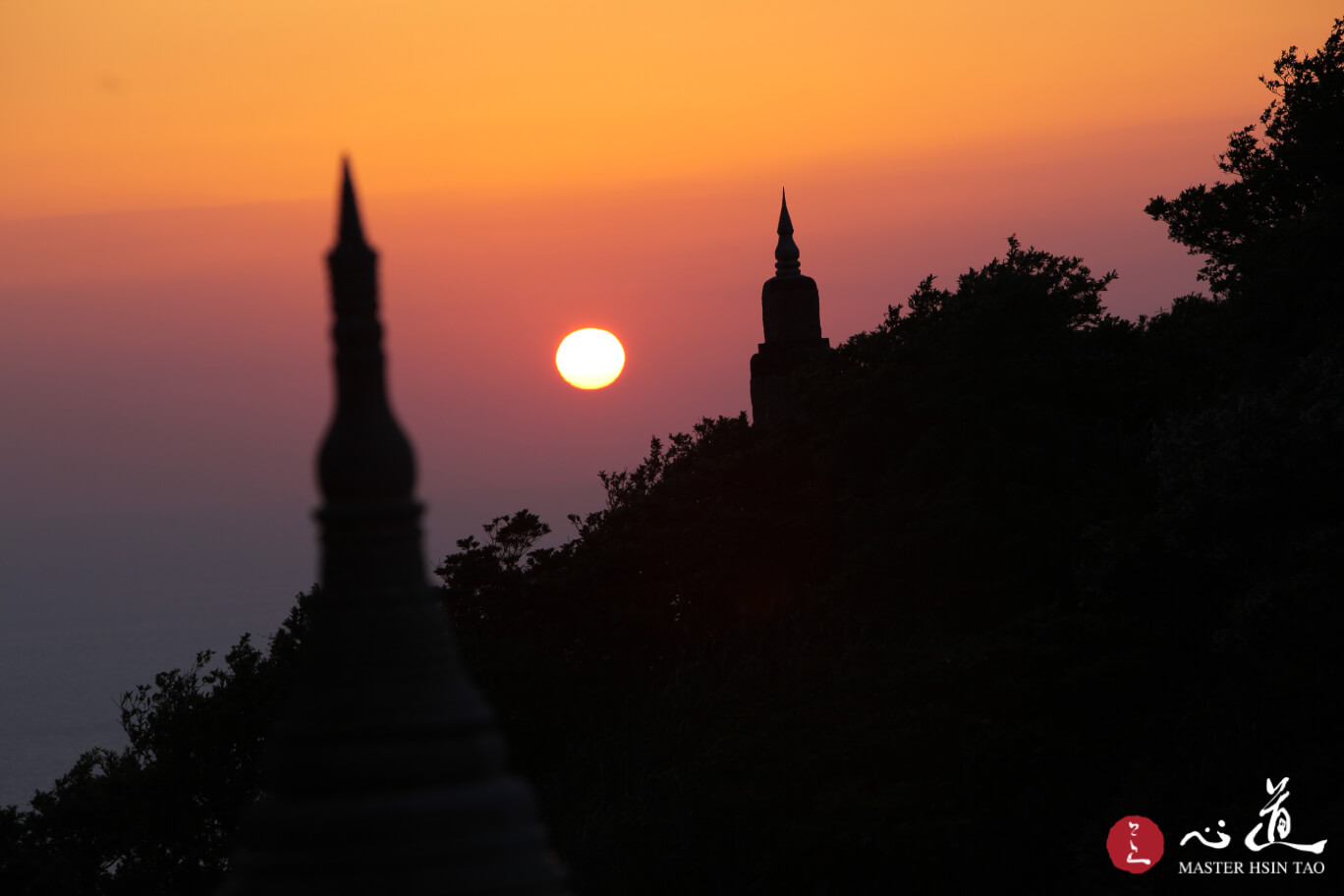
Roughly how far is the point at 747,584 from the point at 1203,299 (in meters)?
13.1

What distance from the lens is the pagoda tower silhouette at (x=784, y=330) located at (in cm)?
4703

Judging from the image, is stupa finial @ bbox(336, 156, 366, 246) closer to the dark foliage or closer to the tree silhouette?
the tree silhouette

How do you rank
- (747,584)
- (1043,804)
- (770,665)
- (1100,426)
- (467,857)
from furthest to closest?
1. (747,584)
2. (1100,426)
3. (770,665)
4. (1043,804)
5. (467,857)

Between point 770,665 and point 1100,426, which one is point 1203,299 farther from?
point 770,665

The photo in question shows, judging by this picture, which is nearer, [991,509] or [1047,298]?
[991,509]

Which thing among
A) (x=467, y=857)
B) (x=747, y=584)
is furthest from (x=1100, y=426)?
(x=467, y=857)

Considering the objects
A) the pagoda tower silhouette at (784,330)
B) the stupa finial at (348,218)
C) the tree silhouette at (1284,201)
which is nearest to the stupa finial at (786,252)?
the pagoda tower silhouette at (784,330)

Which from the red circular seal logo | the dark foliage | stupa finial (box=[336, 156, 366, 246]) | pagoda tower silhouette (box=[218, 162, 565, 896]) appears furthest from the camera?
the dark foliage

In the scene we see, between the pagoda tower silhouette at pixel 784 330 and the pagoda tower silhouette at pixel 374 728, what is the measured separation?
3798 cm

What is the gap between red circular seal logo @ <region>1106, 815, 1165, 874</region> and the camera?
75.7 ft

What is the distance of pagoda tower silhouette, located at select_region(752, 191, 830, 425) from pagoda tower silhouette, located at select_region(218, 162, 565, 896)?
125ft

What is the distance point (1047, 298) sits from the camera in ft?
105

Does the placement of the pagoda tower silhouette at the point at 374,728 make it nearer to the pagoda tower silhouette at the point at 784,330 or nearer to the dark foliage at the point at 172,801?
the dark foliage at the point at 172,801

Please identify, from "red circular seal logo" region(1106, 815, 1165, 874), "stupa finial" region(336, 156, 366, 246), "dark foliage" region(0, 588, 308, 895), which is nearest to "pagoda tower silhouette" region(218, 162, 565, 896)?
"stupa finial" region(336, 156, 366, 246)
